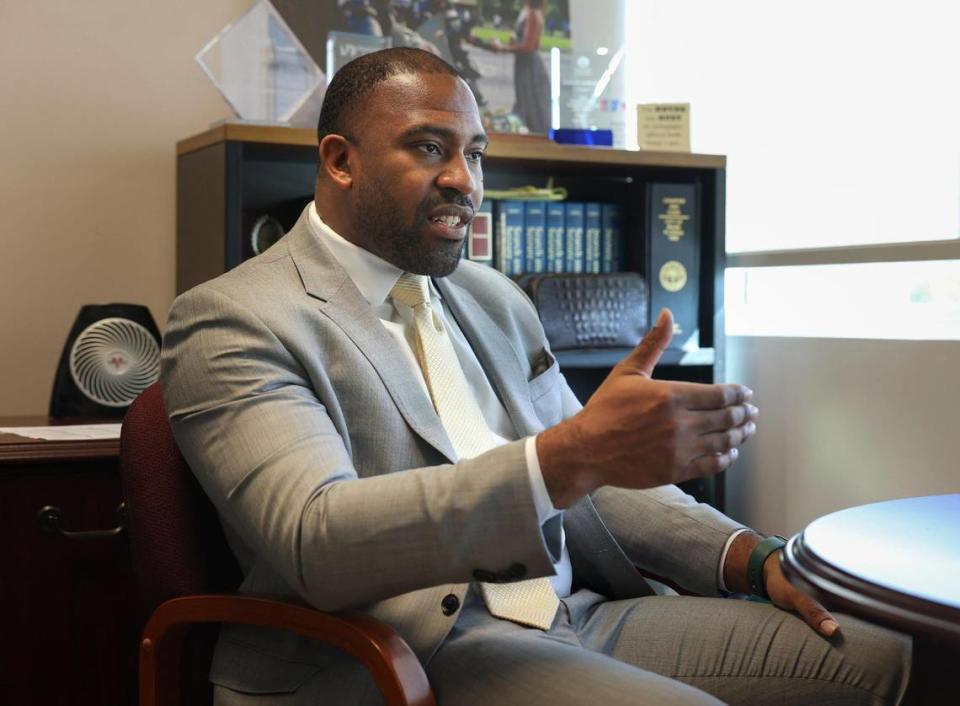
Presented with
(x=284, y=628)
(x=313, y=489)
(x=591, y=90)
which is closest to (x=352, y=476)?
(x=313, y=489)

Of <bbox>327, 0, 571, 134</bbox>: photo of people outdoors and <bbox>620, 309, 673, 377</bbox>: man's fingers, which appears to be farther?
<bbox>327, 0, 571, 134</bbox>: photo of people outdoors

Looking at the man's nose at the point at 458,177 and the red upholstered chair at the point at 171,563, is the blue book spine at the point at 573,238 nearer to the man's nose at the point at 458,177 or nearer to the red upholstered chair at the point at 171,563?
the man's nose at the point at 458,177

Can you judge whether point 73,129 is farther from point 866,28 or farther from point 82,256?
point 866,28

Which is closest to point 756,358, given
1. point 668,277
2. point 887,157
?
point 668,277

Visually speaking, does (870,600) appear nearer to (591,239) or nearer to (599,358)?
(599,358)

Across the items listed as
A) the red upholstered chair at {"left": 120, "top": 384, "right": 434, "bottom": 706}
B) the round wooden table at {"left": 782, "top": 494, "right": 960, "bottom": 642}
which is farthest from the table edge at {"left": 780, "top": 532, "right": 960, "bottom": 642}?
the red upholstered chair at {"left": 120, "top": 384, "right": 434, "bottom": 706}

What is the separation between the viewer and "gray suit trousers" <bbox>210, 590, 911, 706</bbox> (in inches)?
53.3

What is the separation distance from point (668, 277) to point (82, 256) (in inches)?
59.5

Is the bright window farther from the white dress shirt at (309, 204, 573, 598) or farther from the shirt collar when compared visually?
the shirt collar

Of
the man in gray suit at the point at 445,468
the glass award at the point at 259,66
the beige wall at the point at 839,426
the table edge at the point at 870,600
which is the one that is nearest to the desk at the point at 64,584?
the man in gray suit at the point at 445,468

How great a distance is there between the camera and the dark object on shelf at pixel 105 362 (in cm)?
250

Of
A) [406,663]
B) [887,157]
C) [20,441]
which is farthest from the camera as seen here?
[887,157]

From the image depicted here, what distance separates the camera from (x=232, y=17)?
116 inches

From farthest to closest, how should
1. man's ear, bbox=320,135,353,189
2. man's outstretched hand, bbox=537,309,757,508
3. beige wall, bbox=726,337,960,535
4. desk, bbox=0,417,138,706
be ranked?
beige wall, bbox=726,337,960,535 → desk, bbox=0,417,138,706 → man's ear, bbox=320,135,353,189 → man's outstretched hand, bbox=537,309,757,508
